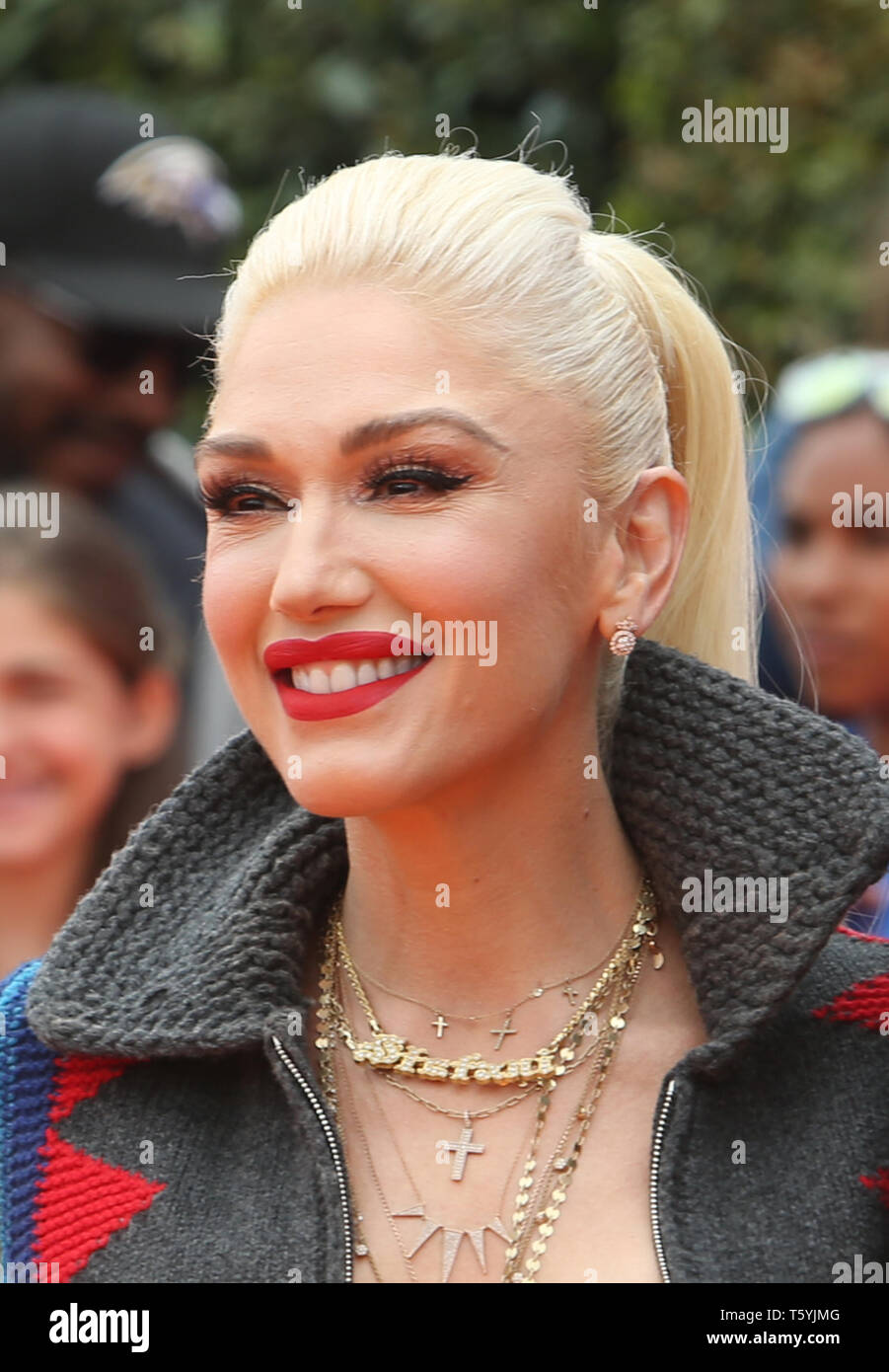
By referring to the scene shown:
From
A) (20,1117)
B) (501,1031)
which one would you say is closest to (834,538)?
(501,1031)

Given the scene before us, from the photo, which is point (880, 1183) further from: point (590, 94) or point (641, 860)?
point (590, 94)

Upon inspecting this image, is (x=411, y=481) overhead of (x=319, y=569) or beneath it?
overhead

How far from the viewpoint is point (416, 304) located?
245cm

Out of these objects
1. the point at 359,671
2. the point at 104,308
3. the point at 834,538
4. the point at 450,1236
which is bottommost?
the point at 450,1236

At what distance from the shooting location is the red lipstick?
2363 millimetres

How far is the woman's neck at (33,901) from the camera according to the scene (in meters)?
4.42

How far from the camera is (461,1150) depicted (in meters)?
2.54

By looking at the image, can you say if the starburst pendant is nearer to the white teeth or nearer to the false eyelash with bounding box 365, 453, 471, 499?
the white teeth

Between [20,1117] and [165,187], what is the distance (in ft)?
9.54

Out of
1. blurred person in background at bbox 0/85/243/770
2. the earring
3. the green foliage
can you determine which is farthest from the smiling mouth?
the green foliage

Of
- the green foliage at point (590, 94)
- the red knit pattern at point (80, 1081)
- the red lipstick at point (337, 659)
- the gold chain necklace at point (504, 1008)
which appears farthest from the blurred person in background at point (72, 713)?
the green foliage at point (590, 94)
